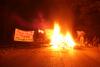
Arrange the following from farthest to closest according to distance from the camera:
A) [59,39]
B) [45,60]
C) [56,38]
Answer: [56,38] → [59,39] → [45,60]

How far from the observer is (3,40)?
78.9ft

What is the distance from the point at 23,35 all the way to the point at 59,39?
5.52 meters

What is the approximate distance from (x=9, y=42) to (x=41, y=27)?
206 inches

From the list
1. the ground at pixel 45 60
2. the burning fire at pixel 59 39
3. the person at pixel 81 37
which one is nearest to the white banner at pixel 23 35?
the burning fire at pixel 59 39

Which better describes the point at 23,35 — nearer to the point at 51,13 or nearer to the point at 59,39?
the point at 59,39

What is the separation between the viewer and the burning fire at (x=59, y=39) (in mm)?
26188

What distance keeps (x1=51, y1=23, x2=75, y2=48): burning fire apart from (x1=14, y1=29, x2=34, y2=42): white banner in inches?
126

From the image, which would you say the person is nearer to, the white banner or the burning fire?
the burning fire

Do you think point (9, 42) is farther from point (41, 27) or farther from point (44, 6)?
point (44, 6)

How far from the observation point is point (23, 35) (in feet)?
78.8

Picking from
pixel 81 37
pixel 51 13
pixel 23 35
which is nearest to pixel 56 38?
pixel 51 13

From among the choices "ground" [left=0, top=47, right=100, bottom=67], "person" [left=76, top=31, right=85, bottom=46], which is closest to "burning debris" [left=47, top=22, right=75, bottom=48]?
"person" [left=76, top=31, right=85, bottom=46]

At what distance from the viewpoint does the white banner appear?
2366 centimetres

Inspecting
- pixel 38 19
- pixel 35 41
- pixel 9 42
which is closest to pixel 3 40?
pixel 9 42
